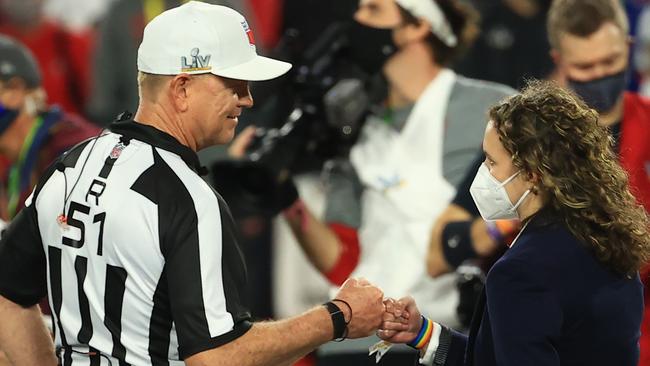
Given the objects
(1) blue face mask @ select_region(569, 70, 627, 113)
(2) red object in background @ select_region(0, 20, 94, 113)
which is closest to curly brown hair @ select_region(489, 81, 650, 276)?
(1) blue face mask @ select_region(569, 70, 627, 113)

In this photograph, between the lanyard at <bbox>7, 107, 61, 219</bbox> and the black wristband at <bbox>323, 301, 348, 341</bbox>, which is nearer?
the black wristband at <bbox>323, 301, 348, 341</bbox>

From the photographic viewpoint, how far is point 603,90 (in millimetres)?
4508

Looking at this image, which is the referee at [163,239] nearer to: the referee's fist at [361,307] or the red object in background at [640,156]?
the referee's fist at [361,307]

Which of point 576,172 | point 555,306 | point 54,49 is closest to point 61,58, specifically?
point 54,49

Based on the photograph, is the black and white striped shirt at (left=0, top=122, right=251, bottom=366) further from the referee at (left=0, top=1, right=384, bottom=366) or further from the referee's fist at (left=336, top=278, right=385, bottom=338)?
the referee's fist at (left=336, top=278, right=385, bottom=338)

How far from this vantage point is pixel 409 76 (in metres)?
5.09

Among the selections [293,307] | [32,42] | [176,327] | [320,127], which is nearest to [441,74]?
[320,127]

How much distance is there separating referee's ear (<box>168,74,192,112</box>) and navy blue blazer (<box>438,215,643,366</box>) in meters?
0.85

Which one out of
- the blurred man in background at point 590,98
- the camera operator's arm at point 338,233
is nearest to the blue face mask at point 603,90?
the blurred man in background at point 590,98

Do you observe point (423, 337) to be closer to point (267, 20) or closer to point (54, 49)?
point (267, 20)

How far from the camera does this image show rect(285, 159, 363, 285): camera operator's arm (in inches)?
196

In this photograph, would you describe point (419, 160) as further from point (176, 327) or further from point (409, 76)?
point (176, 327)

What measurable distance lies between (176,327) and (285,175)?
5.65 ft

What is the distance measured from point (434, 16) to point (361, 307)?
2.07 meters
